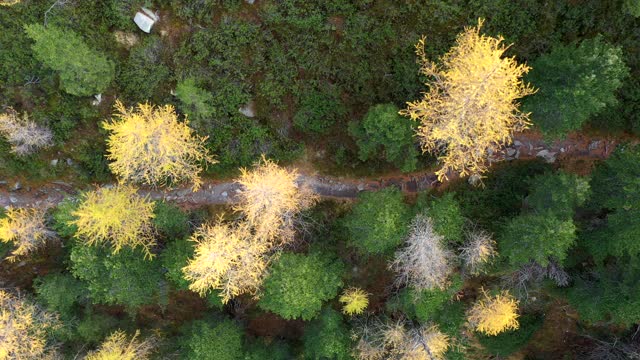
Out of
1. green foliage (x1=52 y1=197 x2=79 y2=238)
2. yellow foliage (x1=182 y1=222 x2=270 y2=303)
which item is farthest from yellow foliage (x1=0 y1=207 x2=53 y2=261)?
yellow foliage (x1=182 y1=222 x2=270 y2=303)

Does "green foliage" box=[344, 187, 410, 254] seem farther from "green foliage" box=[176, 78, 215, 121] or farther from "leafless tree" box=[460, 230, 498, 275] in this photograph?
"green foliage" box=[176, 78, 215, 121]

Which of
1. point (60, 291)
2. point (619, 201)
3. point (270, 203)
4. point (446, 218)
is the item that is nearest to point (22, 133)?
point (60, 291)

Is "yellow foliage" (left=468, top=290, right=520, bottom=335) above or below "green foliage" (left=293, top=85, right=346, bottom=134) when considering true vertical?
below

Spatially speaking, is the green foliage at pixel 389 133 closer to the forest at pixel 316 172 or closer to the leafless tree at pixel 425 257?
the forest at pixel 316 172

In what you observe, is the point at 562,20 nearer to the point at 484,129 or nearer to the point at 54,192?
the point at 484,129

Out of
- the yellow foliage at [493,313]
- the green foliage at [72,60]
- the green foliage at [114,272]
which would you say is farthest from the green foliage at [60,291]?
the yellow foliage at [493,313]

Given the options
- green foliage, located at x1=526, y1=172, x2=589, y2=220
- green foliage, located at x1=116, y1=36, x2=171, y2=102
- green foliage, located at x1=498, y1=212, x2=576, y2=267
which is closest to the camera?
green foliage, located at x1=498, y1=212, x2=576, y2=267

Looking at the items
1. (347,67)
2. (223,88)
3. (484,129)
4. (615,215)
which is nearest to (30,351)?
(223,88)
